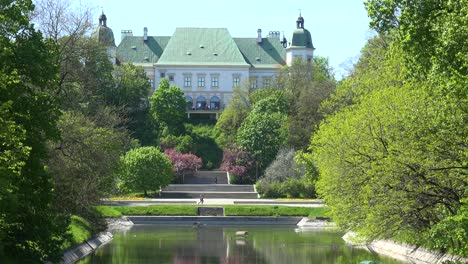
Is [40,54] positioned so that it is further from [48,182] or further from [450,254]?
[450,254]

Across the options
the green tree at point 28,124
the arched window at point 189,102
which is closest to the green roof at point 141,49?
the arched window at point 189,102

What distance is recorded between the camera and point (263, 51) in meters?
109

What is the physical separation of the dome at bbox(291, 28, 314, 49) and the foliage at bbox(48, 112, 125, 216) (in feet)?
243

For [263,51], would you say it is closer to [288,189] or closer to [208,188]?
[208,188]

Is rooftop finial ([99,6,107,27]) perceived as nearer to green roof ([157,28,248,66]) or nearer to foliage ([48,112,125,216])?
green roof ([157,28,248,66])

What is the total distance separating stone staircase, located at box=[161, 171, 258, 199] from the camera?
232ft

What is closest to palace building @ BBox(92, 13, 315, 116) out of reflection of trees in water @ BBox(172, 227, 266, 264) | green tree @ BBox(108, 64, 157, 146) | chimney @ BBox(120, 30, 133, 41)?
chimney @ BBox(120, 30, 133, 41)

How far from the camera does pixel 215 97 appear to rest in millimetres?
105188

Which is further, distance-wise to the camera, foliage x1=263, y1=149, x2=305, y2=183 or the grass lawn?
foliage x1=263, y1=149, x2=305, y2=183

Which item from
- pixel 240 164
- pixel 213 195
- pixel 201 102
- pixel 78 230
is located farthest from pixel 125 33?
pixel 78 230

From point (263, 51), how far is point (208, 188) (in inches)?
1479

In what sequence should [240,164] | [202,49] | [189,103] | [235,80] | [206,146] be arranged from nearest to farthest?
1. [240,164]
2. [206,146]
3. [189,103]
4. [235,80]
5. [202,49]

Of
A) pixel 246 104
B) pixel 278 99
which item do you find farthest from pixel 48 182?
pixel 246 104

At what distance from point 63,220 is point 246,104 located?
61.6 metres
